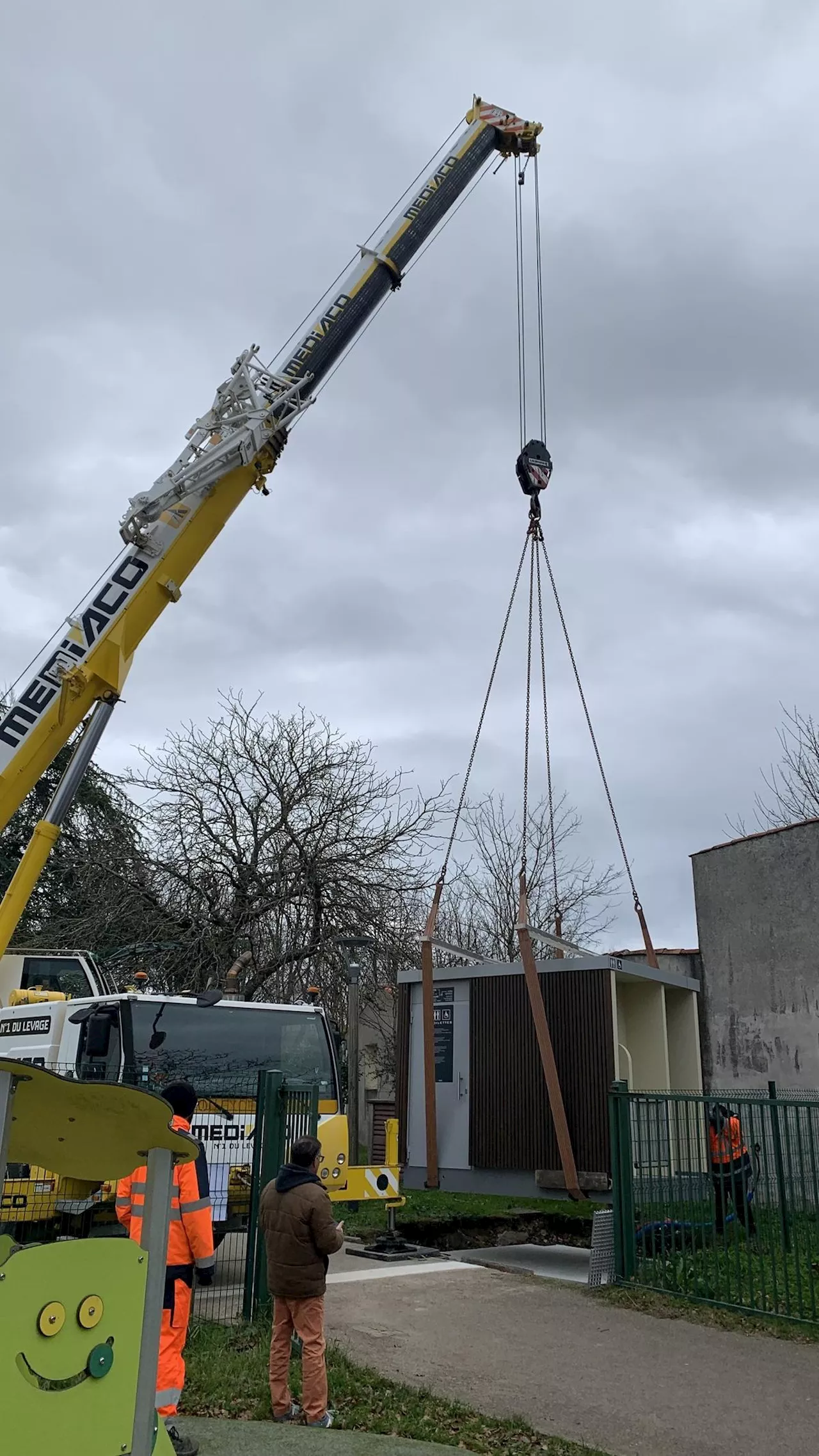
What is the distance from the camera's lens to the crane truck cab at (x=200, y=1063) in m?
8.68

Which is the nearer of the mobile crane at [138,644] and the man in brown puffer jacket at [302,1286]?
the man in brown puffer jacket at [302,1286]

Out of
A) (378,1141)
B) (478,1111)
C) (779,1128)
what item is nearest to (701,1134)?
(779,1128)

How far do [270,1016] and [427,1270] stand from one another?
2837 mm

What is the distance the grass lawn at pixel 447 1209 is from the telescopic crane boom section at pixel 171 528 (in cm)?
612

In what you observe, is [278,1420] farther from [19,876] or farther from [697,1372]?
[19,876]

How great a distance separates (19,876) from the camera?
9.79 meters

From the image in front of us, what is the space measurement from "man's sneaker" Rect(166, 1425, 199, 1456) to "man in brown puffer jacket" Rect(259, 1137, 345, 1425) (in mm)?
681

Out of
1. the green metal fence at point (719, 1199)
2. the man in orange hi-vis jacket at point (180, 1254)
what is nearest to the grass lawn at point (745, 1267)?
the green metal fence at point (719, 1199)

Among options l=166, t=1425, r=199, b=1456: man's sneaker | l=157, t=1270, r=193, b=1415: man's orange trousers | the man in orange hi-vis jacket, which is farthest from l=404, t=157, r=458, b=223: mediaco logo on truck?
l=166, t=1425, r=199, b=1456: man's sneaker

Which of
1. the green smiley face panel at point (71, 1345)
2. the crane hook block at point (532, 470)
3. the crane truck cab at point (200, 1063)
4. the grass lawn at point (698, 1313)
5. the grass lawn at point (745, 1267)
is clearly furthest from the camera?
the crane hook block at point (532, 470)

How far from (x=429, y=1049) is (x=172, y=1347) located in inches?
297

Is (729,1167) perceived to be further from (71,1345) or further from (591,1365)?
(71,1345)

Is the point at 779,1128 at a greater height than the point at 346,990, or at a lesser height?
lesser

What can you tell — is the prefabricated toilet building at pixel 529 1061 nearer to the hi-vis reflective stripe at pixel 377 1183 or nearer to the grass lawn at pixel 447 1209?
the grass lawn at pixel 447 1209
